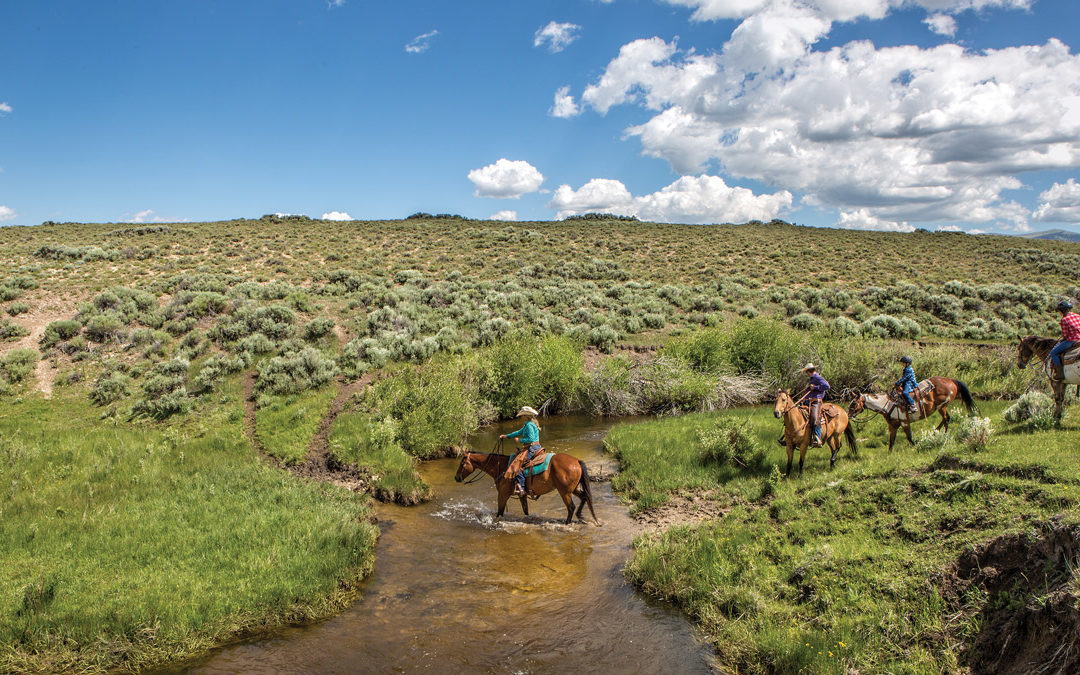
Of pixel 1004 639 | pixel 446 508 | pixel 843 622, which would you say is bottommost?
pixel 446 508

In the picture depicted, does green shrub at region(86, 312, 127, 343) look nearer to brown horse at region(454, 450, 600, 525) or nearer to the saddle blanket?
brown horse at region(454, 450, 600, 525)

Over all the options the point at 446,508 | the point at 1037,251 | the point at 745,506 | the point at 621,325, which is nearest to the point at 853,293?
the point at 621,325

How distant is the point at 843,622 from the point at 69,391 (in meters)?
26.1

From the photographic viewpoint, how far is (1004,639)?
5965 millimetres

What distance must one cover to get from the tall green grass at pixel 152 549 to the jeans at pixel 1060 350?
14.4 meters

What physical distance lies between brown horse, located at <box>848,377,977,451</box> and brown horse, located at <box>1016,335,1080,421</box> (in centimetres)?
154

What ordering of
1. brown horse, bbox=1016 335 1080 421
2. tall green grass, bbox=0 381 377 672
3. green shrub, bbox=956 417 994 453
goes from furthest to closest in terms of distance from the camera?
brown horse, bbox=1016 335 1080 421 < green shrub, bbox=956 417 994 453 < tall green grass, bbox=0 381 377 672

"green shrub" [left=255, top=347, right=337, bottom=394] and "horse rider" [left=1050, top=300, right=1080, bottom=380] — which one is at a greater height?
"horse rider" [left=1050, top=300, right=1080, bottom=380]

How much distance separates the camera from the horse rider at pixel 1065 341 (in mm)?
11039

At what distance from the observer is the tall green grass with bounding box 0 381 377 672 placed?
7.42 m

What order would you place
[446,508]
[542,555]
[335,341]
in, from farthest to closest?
[335,341], [446,508], [542,555]

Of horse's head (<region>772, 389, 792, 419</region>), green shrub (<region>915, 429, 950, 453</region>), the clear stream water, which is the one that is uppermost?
horse's head (<region>772, 389, 792, 419</region>)

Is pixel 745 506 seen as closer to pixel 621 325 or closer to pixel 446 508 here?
pixel 446 508

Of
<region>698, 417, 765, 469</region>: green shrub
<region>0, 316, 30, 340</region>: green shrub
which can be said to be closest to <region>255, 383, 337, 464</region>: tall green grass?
<region>698, 417, 765, 469</region>: green shrub
